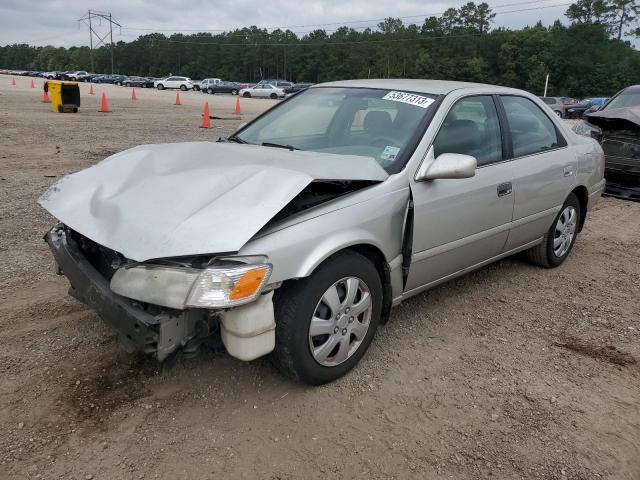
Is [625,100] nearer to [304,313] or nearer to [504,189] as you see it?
[504,189]

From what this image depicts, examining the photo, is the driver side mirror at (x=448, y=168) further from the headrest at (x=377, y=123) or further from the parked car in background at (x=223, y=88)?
the parked car in background at (x=223, y=88)

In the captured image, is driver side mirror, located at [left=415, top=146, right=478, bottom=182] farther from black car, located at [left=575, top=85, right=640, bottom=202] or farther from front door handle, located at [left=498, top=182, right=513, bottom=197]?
black car, located at [left=575, top=85, right=640, bottom=202]

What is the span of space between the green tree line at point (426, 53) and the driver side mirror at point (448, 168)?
80368mm

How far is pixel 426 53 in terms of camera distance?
287ft

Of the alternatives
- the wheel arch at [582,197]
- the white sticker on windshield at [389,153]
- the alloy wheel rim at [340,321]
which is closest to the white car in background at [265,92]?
the wheel arch at [582,197]

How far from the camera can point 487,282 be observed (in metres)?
4.50

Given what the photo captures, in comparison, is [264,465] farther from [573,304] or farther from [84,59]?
[84,59]

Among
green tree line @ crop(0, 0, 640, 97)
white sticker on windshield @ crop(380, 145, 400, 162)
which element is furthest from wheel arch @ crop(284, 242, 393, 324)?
green tree line @ crop(0, 0, 640, 97)

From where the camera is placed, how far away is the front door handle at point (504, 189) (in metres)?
3.73

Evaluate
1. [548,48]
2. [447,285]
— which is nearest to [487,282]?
[447,285]

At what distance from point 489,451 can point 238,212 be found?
5.32ft

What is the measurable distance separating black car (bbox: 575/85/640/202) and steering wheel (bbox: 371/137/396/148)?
5803mm

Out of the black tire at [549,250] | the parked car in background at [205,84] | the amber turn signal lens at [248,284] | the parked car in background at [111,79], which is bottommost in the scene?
the black tire at [549,250]

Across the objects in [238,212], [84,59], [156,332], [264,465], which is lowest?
[264,465]
